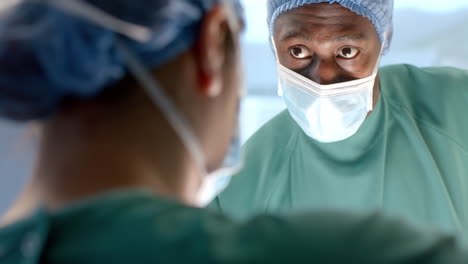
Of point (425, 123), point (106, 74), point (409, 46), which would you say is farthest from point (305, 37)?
point (106, 74)

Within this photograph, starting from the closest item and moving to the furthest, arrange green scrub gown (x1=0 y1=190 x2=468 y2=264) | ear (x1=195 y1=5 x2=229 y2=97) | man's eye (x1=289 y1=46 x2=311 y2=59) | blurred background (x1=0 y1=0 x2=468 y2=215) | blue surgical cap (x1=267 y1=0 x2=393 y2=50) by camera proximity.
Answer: green scrub gown (x1=0 y1=190 x2=468 y2=264) < ear (x1=195 y1=5 x2=229 y2=97) < blue surgical cap (x1=267 y1=0 x2=393 y2=50) < man's eye (x1=289 y1=46 x2=311 y2=59) < blurred background (x1=0 y1=0 x2=468 y2=215)

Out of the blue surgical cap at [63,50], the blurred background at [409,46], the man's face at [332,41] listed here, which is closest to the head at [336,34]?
A: the man's face at [332,41]

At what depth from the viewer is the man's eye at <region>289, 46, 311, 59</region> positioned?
6.94 ft

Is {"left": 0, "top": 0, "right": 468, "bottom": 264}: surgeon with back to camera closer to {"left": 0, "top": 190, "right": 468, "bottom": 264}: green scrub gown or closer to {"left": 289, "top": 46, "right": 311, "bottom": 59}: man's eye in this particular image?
{"left": 0, "top": 190, "right": 468, "bottom": 264}: green scrub gown

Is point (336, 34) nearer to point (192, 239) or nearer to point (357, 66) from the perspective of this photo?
point (357, 66)

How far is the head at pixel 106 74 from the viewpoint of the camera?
Answer: 77 centimetres

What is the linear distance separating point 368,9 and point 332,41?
0.16 metres

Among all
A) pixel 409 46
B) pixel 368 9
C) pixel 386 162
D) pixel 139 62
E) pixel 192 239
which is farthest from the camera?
pixel 409 46

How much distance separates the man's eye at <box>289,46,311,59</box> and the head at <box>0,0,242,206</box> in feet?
4.23

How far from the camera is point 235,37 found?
0.92m

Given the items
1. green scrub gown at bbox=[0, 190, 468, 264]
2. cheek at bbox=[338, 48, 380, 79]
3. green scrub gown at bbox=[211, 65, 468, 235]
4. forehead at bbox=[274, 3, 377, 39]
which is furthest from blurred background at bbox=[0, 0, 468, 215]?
green scrub gown at bbox=[0, 190, 468, 264]

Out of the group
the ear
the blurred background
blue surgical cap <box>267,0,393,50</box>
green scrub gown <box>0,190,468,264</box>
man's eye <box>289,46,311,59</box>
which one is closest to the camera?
green scrub gown <box>0,190,468,264</box>

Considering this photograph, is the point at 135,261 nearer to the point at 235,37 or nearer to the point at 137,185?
the point at 137,185

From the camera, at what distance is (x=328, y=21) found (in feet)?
6.73
